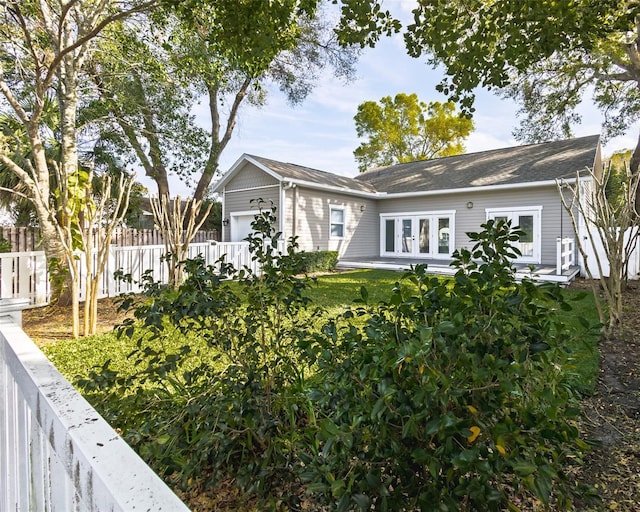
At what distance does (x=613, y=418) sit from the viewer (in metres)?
2.67

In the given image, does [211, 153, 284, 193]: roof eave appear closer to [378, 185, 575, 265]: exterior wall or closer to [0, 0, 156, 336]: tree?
[378, 185, 575, 265]: exterior wall

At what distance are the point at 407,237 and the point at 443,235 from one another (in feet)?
4.85

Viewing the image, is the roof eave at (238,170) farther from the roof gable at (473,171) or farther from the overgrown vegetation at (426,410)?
the overgrown vegetation at (426,410)

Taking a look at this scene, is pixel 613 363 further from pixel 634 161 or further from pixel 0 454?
pixel 634 161

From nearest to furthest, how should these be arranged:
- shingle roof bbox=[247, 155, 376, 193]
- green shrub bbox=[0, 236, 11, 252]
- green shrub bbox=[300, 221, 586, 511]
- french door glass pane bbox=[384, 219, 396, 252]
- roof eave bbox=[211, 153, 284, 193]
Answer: green shrub bbox=[300, 221, 586, 511]
green shrub bbox=[0, 236, 11, 252]
roof eave bbox=[211, 153, 284, 193]
shingle roof bbox=[247, 155, 376, 193]
french door glass pane bbox=[384, 219, 396, 252]

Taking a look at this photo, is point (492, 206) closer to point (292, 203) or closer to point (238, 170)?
point (292, 203)

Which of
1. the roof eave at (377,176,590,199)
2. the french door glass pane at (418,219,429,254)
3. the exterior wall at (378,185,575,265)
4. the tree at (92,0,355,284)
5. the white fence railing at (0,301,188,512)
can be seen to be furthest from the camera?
the french door glass pane at (418,219,429,254)

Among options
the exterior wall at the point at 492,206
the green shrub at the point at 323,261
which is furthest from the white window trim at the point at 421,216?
the green shrub at the point at 323,261

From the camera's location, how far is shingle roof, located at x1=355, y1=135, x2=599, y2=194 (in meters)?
12.2

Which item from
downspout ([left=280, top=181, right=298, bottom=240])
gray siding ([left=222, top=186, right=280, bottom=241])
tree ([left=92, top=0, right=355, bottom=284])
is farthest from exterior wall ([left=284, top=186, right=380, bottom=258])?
tree ([left=92, top=0, right=355, bottom=284])

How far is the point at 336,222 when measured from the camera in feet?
46.4

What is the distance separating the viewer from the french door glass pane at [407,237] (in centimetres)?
1474

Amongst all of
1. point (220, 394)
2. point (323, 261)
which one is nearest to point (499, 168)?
point (323, 261)

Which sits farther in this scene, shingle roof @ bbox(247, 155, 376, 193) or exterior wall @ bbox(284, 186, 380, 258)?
shingle roof @ bbox(247, 155, 376, 193)
